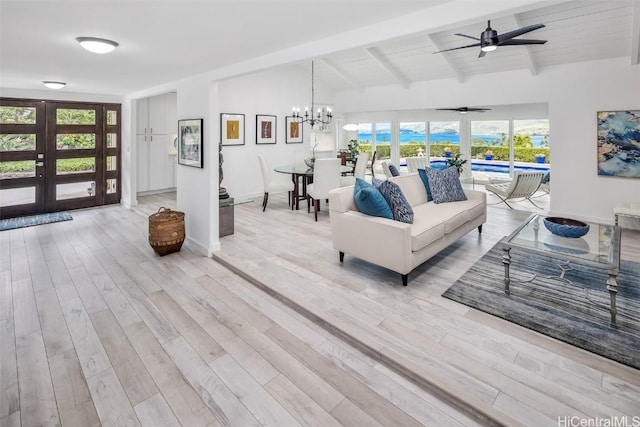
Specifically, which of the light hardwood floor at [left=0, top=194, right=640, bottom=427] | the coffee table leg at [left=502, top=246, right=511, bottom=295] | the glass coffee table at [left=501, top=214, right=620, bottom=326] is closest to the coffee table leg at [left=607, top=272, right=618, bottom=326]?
the glass coffee table at [left=501, top=214, right=620, bottom=326]

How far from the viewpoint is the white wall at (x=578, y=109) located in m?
5.46

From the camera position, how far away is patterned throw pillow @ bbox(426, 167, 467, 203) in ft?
15.3

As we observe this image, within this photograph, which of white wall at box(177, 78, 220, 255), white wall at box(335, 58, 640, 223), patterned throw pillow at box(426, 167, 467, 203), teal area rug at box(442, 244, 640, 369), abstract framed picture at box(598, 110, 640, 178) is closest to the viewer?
teal area rug at box(442, 244, 640, 369)

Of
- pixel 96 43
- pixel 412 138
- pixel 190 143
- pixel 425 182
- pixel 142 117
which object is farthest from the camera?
pixel 412 138

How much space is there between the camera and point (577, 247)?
3.05 metres

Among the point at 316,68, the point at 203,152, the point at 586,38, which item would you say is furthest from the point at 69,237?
the point at 586,38

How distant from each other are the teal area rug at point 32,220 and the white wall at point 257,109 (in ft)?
9.64

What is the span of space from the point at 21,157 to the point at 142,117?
242 cm

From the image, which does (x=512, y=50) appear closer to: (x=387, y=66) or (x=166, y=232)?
(x=387, y=66)

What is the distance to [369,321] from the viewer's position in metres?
2.68

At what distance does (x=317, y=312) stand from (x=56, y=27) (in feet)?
9.77

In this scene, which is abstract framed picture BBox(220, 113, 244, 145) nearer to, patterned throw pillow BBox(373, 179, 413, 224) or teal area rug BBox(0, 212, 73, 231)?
teal area rug BBox(0, 212, 73, 231)

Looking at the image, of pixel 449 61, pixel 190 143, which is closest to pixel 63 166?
pixel 190 143

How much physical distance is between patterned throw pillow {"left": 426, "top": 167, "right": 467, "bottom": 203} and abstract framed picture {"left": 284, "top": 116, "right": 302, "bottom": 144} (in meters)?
4.45
